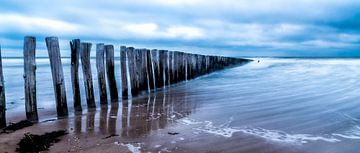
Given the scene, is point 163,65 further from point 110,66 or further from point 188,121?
point 188,121

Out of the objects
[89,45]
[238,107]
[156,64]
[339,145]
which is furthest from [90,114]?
[156,64]

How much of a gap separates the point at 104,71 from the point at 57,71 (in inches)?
70.9

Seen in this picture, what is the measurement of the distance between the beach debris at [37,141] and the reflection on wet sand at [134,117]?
1.21 ft

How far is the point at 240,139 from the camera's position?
438 cm

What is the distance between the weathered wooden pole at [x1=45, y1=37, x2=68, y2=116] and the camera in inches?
249

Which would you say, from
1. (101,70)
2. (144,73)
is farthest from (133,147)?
(144,73)

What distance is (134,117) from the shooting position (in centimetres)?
605

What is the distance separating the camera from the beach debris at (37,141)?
13.6 feet

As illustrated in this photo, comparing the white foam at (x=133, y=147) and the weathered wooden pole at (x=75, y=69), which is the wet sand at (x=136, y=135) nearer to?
the white foam at (x=133, y=147)

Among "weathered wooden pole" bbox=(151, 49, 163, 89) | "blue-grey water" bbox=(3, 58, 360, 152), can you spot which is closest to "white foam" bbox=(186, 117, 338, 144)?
"blue-grey water" bbox=(3, 58, 360, 152)

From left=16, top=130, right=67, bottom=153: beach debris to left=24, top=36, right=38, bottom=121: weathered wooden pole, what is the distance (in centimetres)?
127

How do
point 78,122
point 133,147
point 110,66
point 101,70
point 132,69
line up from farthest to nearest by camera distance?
1. point 132,69
2. point 110,66
3. point 101,70
4. point 78,122
5. point 133,147

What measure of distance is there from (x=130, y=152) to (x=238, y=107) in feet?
10.9

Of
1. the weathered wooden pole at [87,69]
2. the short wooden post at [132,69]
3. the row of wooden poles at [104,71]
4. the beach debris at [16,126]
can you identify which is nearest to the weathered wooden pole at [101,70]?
the row of wooden poles at [104,71]
